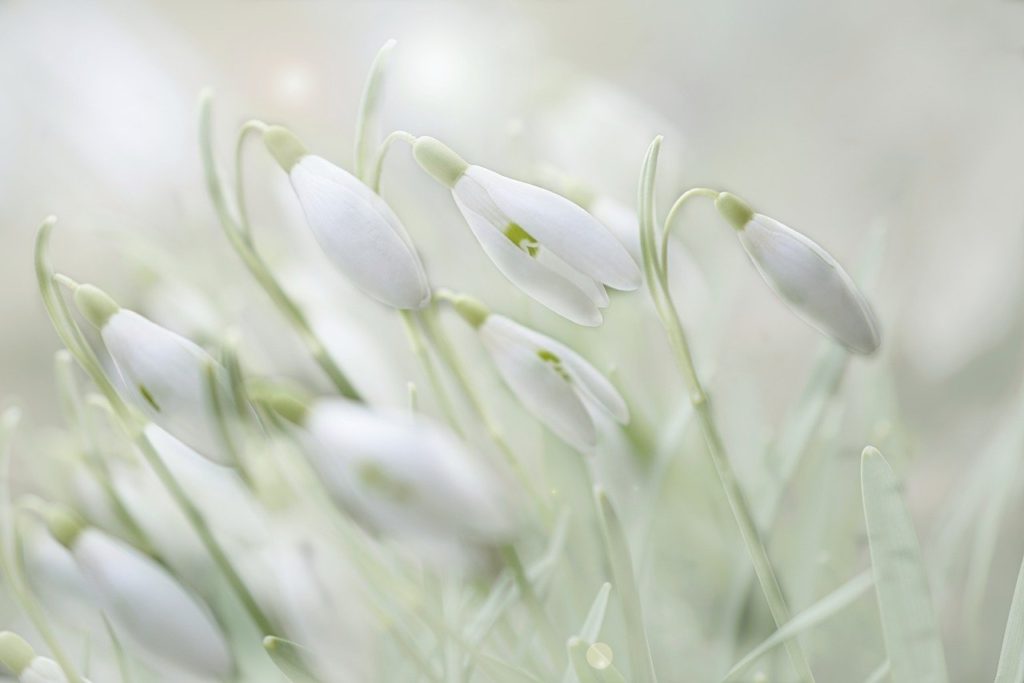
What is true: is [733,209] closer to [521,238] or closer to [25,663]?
[521,238]

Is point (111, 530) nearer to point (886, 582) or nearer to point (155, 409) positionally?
point (155, 409)

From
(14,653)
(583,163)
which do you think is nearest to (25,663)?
(14,653)

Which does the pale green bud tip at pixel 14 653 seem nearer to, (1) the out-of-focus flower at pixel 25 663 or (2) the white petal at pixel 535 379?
(1) the out-of-focus flower at pixel 25 663

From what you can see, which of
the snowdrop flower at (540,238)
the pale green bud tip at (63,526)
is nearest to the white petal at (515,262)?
the snowdrop flower at (540,238)

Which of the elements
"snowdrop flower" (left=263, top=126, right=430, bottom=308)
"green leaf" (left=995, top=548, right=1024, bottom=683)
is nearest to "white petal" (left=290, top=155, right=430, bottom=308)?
"snowdrop flower" (left=263, top=126, right=430, bottom=308)

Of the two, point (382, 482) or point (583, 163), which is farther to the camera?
point (583, 163)

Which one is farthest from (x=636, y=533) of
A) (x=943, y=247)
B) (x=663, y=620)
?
(x=943, y=247)

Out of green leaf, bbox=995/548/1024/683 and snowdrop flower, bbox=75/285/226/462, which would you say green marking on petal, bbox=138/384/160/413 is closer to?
snowdrop flower, bbox=75/285/226/462
